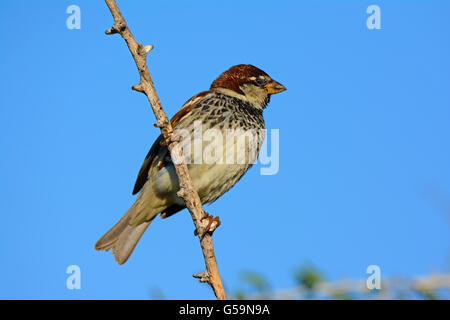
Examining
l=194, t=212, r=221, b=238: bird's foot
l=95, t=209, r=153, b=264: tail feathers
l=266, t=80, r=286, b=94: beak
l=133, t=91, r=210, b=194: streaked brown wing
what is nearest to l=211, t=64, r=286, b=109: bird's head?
l=266, t=80, r=286, b=94: beak

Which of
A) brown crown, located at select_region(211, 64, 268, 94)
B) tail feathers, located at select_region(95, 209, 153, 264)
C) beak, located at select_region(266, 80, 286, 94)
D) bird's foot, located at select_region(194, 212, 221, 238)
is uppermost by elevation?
brown crown, located at select_region(211, 64, 268, 94)

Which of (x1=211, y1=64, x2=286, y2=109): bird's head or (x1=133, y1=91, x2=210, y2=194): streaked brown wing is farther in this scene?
(x1=211, y1=64, x2=286, y2=109): bird's head

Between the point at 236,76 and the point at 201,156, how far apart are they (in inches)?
50.5

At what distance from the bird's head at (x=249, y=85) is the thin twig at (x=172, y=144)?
5.80ft

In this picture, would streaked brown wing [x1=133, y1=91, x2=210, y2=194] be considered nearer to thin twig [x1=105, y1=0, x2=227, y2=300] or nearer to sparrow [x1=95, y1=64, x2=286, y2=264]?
sparrow [x1=95, y1=64, x2=286, y2=264]

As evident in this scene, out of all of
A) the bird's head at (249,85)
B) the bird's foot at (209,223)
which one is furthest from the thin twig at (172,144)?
the bird's head at (249,85)

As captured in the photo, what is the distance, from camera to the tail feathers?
5156 millimetres

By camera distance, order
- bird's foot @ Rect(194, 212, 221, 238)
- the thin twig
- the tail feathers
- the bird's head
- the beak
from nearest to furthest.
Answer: the thin twig → bird's foot @ Rect(194, 212, 221, 238) → the tail feathers → the bird's head → the beak

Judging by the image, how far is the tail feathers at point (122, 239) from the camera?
5.16m

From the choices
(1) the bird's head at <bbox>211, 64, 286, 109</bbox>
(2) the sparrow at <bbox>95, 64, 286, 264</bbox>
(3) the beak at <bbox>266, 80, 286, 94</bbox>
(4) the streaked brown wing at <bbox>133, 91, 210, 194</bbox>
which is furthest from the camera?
(3) the beak at <bbox>266, 80, 286, 94</bbox>

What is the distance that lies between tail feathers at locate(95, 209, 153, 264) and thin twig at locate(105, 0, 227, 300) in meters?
1.58

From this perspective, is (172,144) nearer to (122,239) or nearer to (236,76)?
(122,239)

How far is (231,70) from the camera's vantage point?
5758 millimetres
